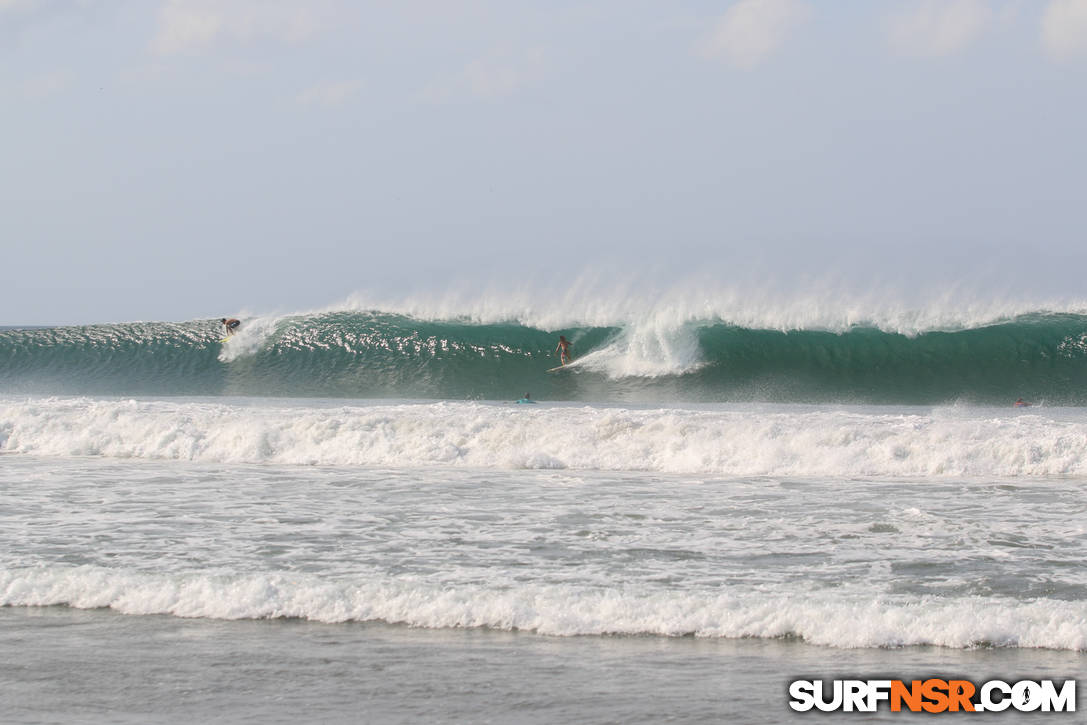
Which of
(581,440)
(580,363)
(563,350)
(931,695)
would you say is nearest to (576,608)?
(931,695)

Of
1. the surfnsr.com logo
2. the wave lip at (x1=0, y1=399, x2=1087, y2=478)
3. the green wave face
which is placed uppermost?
the green wave face

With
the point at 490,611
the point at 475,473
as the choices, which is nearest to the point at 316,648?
the point at 490,611

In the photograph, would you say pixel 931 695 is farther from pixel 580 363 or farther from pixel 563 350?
pixel 563 350

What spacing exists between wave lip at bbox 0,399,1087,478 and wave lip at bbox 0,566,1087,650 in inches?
219

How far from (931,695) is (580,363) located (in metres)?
17.9

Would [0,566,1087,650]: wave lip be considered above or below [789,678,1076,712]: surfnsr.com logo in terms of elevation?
above

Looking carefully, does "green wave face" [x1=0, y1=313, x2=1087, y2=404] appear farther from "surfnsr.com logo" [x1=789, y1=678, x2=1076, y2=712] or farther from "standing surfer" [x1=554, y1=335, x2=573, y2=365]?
"surfnsr.com logo" [x1=789, y1=678, x2=1076, y2=712]

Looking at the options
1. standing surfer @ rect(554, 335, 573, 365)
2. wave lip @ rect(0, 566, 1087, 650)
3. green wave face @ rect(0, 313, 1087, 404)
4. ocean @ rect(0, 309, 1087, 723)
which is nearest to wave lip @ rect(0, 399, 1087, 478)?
ocean @ rect(0, 309, 1087, 723)

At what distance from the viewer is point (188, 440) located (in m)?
12.9

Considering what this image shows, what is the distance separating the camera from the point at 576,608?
531 centimetres

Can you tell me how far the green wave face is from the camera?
2002 centimetres

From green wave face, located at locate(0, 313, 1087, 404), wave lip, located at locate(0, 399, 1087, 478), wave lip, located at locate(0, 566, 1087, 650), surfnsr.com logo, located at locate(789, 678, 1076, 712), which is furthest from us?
green wave face, located at locate(0, 313, 1087, 404)

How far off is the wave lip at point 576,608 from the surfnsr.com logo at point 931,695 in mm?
536

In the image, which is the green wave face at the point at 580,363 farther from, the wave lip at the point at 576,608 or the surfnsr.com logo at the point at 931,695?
the surfnsr.com logo at the point at 931,695
